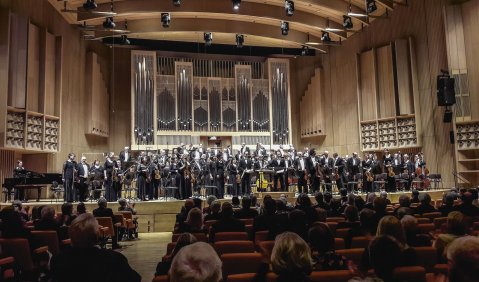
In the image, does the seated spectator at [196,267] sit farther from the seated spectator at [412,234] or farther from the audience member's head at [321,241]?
the seated spectator at [412,234]

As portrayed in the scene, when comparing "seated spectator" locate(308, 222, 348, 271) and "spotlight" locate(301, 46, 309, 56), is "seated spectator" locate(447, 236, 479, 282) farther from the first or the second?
"spotlight" locate(301, 46, 309, 56)

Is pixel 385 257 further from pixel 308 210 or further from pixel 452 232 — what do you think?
pixel 308 210

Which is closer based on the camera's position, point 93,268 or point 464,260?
point 464,260

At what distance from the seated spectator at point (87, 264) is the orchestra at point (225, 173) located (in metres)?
9.37

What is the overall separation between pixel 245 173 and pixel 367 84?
6328 mm

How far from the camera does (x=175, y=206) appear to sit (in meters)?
10.4

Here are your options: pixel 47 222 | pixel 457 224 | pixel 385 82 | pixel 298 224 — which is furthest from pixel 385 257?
pixel 385 82

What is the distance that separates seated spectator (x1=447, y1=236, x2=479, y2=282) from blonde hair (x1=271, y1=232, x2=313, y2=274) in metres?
0.68

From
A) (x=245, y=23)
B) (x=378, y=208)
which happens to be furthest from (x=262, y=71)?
(x=378, y=208)

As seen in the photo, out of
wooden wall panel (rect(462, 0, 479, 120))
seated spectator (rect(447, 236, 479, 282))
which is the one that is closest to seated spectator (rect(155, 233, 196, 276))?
seated spectator (rect(447, 236, 479, 282))

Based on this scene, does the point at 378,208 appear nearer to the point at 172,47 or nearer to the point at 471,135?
the point at 471,135

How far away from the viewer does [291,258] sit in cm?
208

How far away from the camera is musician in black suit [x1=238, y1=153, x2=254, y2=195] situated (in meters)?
12.3

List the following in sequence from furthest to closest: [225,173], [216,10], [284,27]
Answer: [284,27], [216,10], [225,173]
